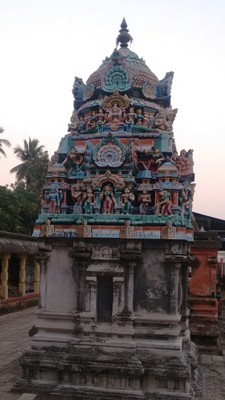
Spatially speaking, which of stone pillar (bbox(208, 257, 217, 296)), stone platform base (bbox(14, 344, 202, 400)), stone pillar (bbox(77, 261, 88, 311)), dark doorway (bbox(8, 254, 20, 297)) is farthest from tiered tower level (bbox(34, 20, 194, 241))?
dark doorway (bbox(8, 254, 20, 297))

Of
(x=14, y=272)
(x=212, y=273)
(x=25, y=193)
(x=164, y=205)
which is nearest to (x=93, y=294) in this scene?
(x=164, y=205)

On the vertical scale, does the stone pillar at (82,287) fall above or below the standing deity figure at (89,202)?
below

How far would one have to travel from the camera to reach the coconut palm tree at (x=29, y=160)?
42312 millimetres

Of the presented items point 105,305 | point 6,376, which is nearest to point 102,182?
point 105,305

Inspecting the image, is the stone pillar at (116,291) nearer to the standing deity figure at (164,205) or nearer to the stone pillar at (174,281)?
the stone pillar at (174,281)

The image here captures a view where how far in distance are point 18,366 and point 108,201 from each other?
210 inches

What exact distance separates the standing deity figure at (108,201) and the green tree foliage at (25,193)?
20.6 meters

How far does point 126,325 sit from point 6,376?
356 cm

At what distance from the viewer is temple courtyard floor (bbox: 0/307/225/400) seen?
1037cm

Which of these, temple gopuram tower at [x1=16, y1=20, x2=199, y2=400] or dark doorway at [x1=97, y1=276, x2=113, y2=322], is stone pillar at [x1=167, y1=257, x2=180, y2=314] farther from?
dark doorway at [x1=97, y1=276, x2=113, y2=322]

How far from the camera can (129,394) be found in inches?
384

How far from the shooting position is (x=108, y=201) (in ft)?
Result: 35.8

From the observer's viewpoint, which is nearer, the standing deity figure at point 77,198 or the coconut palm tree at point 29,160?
the standing deity figure at point 77,198

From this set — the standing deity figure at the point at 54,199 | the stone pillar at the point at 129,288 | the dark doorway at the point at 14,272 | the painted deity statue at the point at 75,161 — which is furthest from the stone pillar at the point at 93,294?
the dark doorway at the point at 14,272
